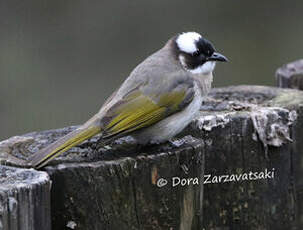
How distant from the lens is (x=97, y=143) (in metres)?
5.20

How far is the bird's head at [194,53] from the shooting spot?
6.10 metres

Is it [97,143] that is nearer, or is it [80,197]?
[80,197]

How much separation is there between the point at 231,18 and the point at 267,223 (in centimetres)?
648

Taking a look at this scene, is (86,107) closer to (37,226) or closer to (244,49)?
(244,49)

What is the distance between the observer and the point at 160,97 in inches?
227

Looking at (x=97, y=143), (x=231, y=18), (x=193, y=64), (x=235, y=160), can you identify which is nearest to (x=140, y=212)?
(x=97, y=143)

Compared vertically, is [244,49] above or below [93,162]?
above

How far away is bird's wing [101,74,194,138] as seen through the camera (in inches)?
215

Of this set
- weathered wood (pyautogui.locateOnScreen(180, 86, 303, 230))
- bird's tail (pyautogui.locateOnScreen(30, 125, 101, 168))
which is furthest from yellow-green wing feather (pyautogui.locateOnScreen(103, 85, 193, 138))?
weathered wood (pyautogui.locateOnScreen(180, 86, 303, 230))

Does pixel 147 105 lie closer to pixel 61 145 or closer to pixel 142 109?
pixel 142 109

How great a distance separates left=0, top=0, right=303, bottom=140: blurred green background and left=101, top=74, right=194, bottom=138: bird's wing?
4.66 meters

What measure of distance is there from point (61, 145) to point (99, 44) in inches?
240

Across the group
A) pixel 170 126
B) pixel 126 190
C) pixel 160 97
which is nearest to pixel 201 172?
pixel 126 190

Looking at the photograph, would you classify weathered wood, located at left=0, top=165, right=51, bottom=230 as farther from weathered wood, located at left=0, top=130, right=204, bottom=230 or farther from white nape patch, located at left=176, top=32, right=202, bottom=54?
white nape patch, located at left=176, top=32, right=202, bottom=54
